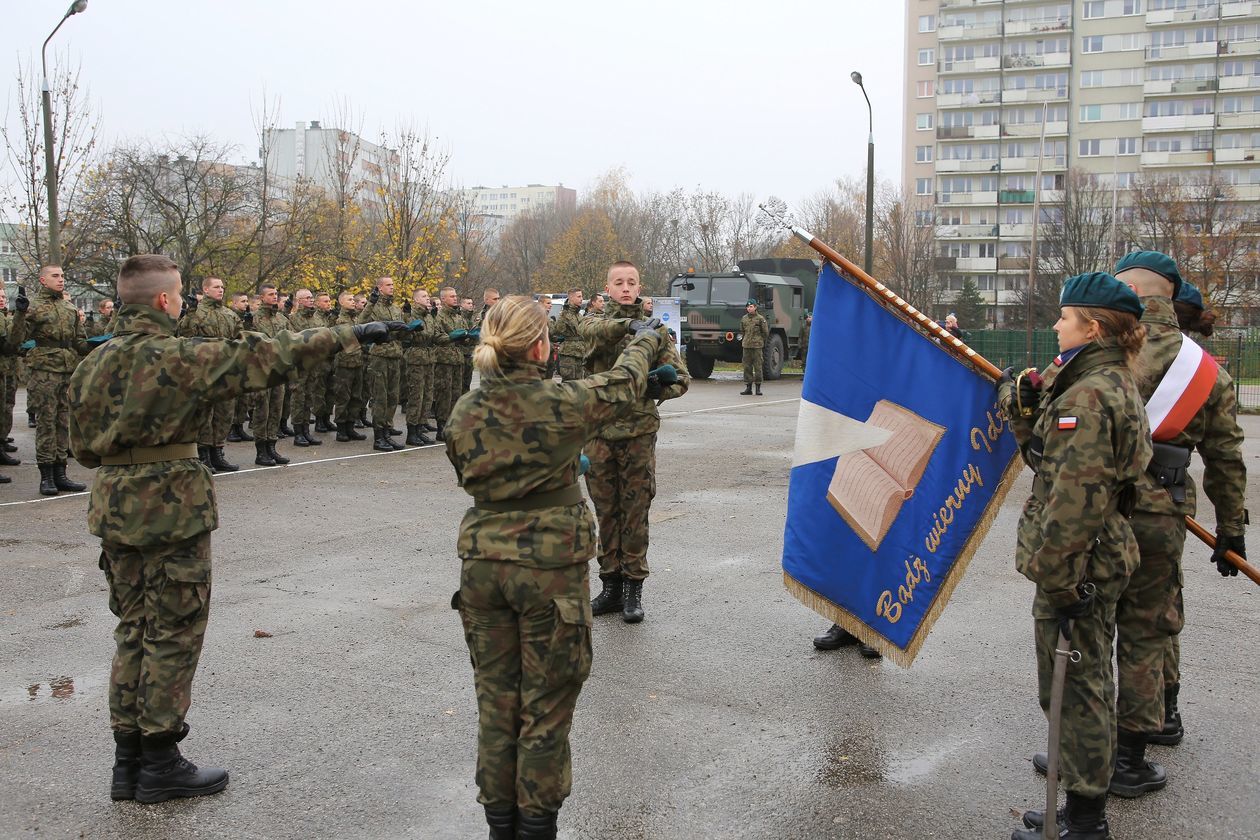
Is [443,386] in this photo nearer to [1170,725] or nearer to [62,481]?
[62,481]

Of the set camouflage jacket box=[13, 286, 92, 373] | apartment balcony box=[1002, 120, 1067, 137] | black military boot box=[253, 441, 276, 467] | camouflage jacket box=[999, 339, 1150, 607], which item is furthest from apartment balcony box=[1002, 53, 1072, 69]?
camouflage jacket box=[999, 339, 1150, 607]

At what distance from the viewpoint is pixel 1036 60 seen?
278 ft

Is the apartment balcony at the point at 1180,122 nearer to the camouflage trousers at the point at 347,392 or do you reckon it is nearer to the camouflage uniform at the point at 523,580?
the camouflage trousers at the point at 347,392

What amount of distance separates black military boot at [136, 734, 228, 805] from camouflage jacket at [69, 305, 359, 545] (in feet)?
2.50

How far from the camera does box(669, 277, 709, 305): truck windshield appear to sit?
1123 inches

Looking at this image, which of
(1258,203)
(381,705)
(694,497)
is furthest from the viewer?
(1258,203)

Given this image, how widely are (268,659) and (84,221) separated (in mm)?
23381

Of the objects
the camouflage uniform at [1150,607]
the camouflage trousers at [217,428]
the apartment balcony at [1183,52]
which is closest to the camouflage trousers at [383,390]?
the camouflage trousers at [217,428]

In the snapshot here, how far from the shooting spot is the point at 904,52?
90625mm

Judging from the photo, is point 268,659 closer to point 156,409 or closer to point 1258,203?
point 156,409

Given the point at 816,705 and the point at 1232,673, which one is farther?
the point at 1232,673

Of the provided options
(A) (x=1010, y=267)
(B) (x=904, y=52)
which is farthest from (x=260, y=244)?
(B) (x=904, y=52)

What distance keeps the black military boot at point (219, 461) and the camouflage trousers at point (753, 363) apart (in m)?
14.0

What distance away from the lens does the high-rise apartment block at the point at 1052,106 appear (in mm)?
79688
